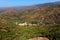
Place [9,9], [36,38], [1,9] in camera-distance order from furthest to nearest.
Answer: [9,9], [1,9], [36,38]

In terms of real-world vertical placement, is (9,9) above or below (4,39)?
below

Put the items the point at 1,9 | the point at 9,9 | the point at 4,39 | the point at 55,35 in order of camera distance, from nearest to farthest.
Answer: the point at 4,39
the point at 55,35
the point at 1,9
the point at 9,9

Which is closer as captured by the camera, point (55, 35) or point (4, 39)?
point (4, 39)

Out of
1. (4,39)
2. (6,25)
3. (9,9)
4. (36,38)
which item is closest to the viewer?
(4,39)

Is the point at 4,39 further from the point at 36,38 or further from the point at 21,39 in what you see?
the point at 36,38

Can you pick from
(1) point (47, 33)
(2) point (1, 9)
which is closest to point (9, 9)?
(2) point (1, 9)

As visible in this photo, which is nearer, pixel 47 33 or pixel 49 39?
pixel 49 39

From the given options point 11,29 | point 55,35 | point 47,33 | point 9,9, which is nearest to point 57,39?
point 55,35

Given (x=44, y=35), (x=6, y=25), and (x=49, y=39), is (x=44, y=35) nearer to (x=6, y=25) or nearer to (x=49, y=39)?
(x=49, y=39)

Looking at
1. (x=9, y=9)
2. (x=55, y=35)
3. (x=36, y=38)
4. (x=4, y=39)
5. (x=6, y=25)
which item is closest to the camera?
(x=4, y=39)
